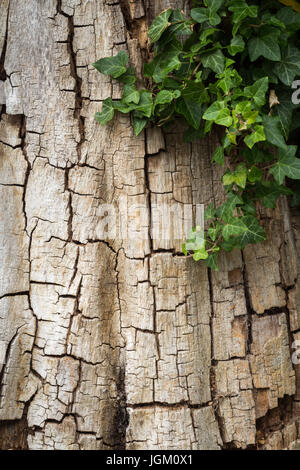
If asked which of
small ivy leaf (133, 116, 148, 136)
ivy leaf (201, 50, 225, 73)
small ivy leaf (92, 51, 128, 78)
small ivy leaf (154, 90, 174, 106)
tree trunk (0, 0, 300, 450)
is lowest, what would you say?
tree trunk (0, 0, 300, 450)

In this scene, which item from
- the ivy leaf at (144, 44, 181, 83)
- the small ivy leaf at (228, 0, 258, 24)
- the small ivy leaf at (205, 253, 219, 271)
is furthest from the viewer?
the small ivy leaf at (205, 253, 219, 271)

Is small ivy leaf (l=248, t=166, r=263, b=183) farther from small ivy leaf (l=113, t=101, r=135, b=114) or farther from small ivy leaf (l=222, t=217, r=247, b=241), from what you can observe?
small ivy leaf (l=113, t=101, r=135, b=114)

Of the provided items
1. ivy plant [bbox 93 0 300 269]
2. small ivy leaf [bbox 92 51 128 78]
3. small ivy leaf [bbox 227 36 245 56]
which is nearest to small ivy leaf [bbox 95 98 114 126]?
ivy plant [bbox 93 0 300 269]

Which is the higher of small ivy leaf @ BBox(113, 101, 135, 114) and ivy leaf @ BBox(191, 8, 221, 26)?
ivy leaf @ BBox(191, 8, 221, 26)

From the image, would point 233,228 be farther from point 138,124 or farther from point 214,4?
point 214,4

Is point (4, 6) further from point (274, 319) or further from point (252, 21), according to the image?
point (274, 319)

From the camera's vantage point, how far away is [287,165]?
179 cm

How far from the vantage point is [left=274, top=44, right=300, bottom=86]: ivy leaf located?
1806 millimetres

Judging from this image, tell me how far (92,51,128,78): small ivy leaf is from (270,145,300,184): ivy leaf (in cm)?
76

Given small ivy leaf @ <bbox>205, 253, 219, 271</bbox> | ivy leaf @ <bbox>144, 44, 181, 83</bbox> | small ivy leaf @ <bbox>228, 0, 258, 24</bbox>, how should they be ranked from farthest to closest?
1. small ivy leaf @ <bbox>205, 253, 219, 271</bbox>
2. ivy leaf @ <bbox>144, 44, 181, 83</bbox>
3. small ivy leaf @ <bbox>228, 0, 258, 24</bbox>

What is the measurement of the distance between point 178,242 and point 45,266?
62 cm

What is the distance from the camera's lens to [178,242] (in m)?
1.97

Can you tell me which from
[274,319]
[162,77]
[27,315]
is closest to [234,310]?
[274,319]

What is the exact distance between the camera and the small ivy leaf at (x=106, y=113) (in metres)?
1.87
